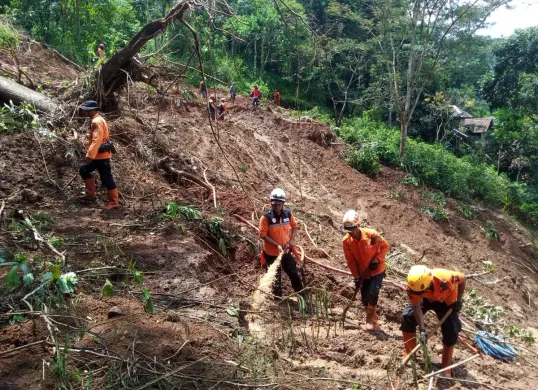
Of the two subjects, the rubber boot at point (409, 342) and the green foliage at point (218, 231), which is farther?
the green foliage at point (218, 231)

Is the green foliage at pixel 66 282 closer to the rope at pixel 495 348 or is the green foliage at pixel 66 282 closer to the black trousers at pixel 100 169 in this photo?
the black trousers at pixel 100 169

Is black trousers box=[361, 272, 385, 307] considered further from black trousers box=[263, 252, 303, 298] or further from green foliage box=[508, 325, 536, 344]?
green foliage box=[508, 325, 536, 344]

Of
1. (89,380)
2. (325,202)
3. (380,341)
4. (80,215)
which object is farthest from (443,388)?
(325,202)

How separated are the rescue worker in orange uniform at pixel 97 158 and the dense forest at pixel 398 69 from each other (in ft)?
6.35

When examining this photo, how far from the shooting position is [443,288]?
13.8 ft

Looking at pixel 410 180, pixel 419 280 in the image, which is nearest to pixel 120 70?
pixel 419 280

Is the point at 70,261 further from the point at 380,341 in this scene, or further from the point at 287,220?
the point at 380,341

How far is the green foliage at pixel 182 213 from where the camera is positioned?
573 centimetres

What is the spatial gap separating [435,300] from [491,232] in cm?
1057

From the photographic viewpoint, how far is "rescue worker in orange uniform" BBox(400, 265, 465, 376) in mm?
4113

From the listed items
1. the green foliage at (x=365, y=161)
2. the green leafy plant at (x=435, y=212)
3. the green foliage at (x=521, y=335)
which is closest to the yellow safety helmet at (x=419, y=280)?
the green foliage at (x=521, y=335)

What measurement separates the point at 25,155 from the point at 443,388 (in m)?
5.71

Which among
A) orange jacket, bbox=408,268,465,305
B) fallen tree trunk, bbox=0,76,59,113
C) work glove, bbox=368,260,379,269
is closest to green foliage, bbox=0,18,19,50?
fallen tree trunk, bbox=0,76,59,113

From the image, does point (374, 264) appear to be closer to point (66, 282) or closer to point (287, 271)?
point (287, 271)
